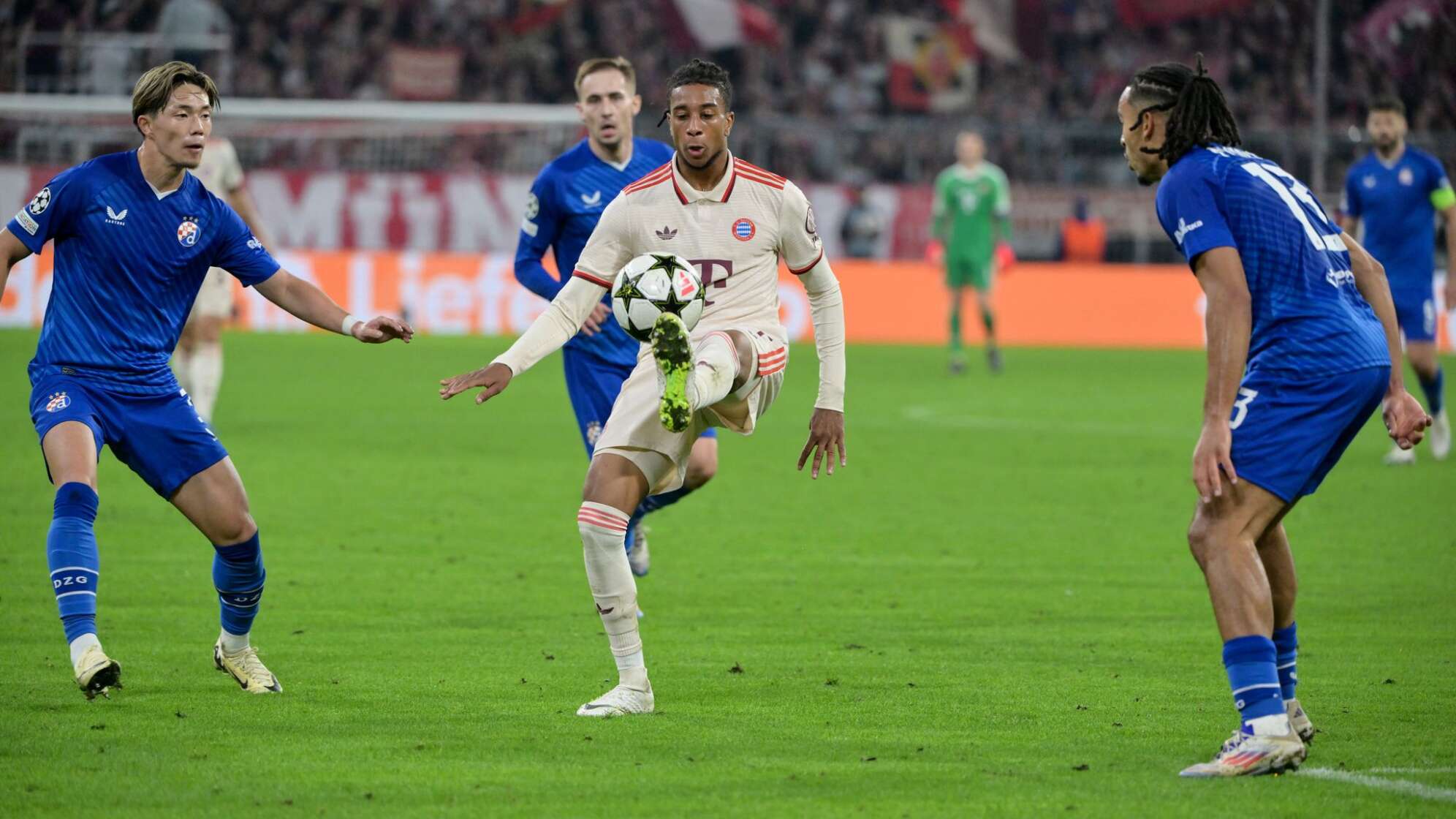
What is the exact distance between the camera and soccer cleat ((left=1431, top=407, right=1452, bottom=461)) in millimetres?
14328

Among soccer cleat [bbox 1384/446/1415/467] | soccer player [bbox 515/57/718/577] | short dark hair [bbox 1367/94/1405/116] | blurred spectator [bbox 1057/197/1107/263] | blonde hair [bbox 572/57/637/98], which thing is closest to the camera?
soccer player [bbox 515/57/718/577]

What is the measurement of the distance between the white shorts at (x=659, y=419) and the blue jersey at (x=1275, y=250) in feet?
5.08

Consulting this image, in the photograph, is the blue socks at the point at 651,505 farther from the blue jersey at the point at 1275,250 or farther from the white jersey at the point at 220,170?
the white jersey at the point at 220,170

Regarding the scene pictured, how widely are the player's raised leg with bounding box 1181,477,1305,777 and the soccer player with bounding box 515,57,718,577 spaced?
351cm

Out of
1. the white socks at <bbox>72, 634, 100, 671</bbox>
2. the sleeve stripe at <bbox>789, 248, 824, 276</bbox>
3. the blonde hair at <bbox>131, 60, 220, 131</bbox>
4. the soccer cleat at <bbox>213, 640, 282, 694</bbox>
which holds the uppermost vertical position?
the blonde hair at <bbox>131, 60, 220, 131</bbox>

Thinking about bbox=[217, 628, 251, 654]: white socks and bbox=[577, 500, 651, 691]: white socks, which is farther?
bbox=[217, 628, 251, 654]: white socks

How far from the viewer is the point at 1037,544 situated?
10.2 m

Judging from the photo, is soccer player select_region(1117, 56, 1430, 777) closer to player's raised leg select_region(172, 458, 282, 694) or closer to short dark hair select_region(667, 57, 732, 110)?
short dark hair select_region(667, 57, 732, 110)

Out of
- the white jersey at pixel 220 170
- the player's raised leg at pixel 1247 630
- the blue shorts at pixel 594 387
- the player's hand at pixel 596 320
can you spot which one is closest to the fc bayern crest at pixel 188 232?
the player's hand at pixel 596 320

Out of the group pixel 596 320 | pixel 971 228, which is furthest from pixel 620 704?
pixel 971 228

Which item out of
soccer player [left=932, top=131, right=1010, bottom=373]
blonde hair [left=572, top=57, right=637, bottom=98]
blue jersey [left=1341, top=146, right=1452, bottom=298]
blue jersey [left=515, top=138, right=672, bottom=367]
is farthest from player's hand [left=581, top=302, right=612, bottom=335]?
soccer player [left=932, top=131, right=1010, bottom=373]

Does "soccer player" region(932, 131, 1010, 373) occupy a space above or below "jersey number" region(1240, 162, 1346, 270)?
below

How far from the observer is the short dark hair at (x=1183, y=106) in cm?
530

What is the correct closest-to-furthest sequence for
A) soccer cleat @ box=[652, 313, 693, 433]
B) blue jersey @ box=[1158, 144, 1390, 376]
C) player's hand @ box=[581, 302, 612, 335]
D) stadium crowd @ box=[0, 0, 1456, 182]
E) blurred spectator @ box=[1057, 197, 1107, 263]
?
blue jersey @ box=[1158, 144, 1390, 376]
soccer cleat @ box=[652, 313, 693, 433]
player's hand @ box=[581, 302, 612, 335]
blurred spectator @ box=[1057, 197, 1107, 263]
stadium crowd @ box=[0, 0, 1456, 182]
